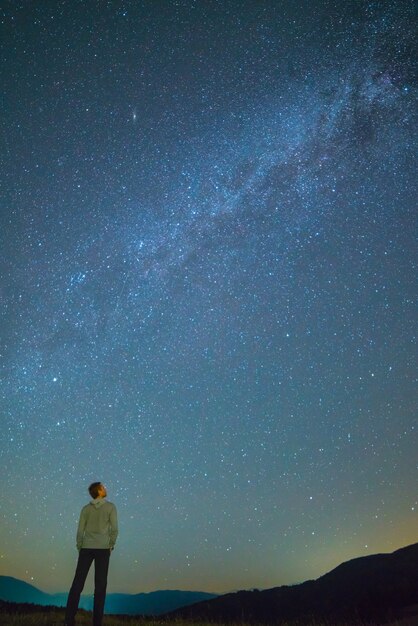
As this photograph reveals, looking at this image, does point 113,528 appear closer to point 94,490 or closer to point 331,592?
point 94,490

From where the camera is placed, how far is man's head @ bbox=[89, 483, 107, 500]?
635 cm

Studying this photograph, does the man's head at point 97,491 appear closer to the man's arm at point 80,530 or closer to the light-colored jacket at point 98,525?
the light-colored jacket at point 98,525

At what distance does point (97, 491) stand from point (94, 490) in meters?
0.04

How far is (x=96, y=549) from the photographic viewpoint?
6145 mm

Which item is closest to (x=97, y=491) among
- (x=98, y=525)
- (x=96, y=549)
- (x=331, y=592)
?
(x=98, y=525)

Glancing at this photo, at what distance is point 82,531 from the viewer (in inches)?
245

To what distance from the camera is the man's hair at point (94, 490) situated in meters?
6.35

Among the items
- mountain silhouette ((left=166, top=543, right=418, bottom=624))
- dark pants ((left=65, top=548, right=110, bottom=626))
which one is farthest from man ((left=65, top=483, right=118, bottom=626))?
mountain silhouette ((left=166, top=543, right=418, bottom=624))

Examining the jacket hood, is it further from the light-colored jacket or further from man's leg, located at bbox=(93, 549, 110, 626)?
man's leg, located at bbox=(93, 549, 110, 626)

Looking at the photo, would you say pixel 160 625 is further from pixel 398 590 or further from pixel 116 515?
pixel 398 590

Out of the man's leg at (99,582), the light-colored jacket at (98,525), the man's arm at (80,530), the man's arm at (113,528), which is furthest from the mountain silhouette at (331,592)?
the man's arm at (80,530)

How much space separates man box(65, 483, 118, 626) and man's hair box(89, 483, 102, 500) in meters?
0.10

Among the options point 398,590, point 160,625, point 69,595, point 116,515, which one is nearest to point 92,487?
point 116,515

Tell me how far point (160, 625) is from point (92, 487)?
306cm
